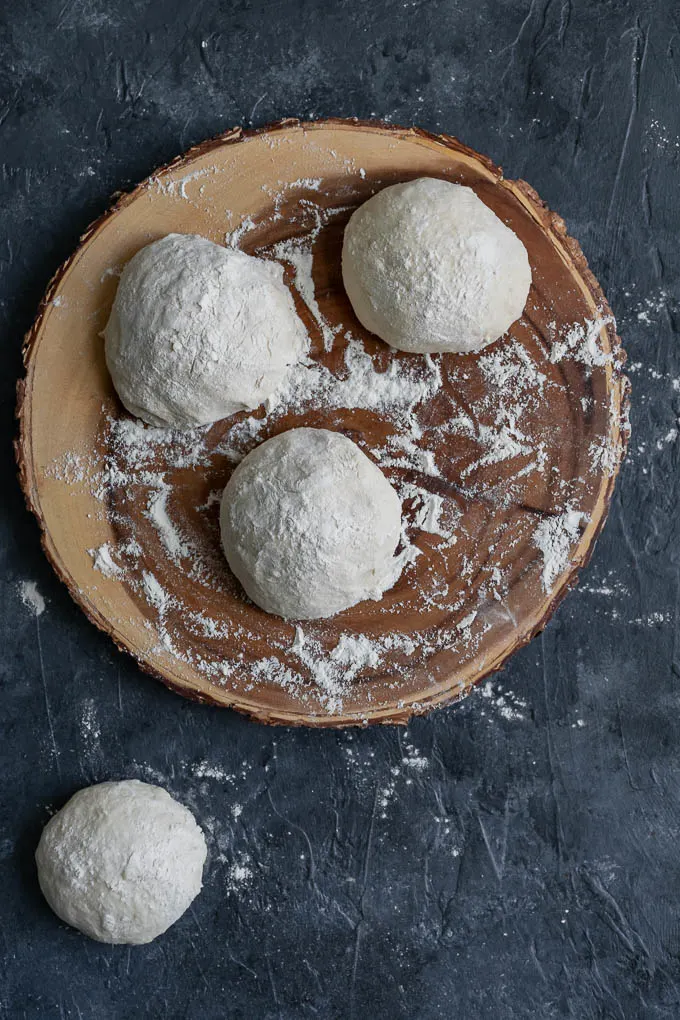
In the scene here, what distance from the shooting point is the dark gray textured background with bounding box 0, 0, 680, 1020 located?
1.48m

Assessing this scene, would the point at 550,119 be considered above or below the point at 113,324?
above

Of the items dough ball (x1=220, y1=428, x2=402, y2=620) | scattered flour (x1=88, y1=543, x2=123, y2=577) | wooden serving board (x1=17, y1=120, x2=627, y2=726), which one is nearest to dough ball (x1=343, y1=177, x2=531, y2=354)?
wooden serving board (x1=17, y1=120, x2=627, y2=726)

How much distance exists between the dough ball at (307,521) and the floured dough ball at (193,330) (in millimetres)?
145

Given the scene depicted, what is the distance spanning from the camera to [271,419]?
56.1 inches

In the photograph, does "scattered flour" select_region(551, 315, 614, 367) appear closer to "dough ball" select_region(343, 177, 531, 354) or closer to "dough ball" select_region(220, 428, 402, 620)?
"dough ball" select_region(343, 177, 531, 354)

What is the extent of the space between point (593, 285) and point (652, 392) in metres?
0.26

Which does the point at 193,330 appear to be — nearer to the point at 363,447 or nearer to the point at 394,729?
the point at 363,447

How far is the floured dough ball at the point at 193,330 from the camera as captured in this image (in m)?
Result: 1.29

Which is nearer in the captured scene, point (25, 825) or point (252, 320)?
point (252, 320)

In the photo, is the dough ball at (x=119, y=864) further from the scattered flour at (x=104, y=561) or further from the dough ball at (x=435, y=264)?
the dough ball at (x=435, y=264)

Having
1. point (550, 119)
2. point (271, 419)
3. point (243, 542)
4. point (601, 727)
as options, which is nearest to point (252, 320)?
point (271, 419)

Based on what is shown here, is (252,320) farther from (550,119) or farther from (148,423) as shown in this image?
(550,119)

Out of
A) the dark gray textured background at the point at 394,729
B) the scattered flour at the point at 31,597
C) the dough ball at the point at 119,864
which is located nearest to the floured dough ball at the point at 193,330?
the dark gray textured background at the point at 394,729

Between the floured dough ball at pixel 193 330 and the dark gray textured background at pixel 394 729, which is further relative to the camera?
the dark gray textured background at pixel 394 729
